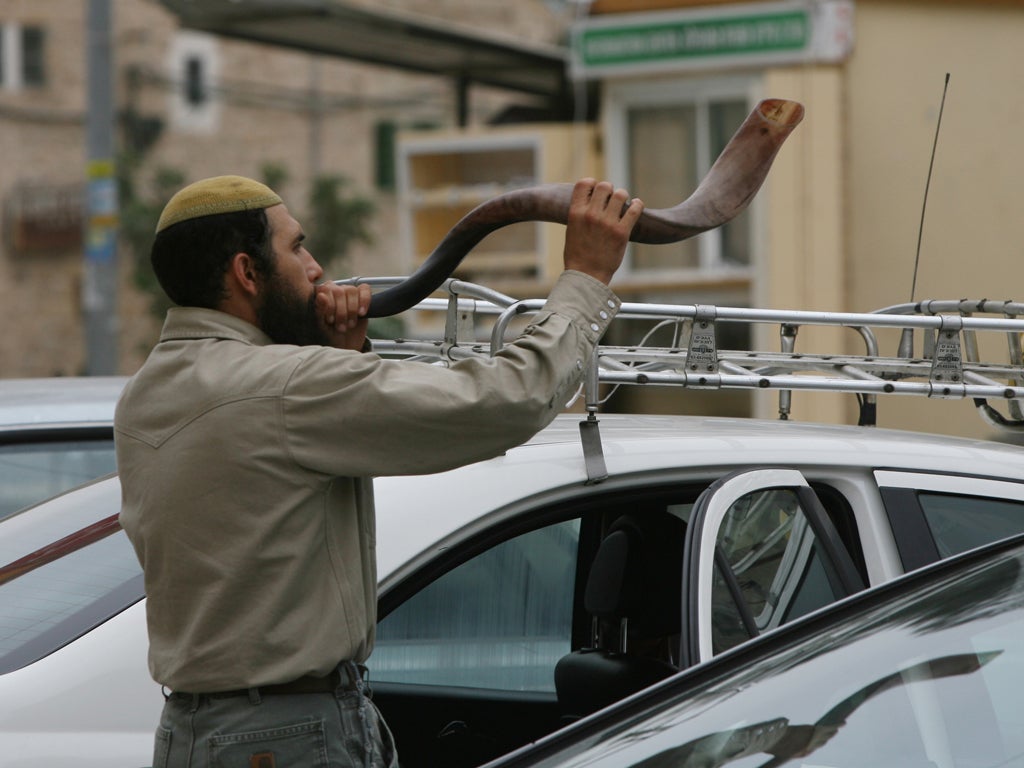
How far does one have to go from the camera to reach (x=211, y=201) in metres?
2.15

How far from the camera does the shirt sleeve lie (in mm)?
2006

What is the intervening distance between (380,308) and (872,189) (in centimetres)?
972

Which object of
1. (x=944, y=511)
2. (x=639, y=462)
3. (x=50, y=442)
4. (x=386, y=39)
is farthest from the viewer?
(x=386, y=39)

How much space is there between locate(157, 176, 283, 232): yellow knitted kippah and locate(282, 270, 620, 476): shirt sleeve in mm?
277

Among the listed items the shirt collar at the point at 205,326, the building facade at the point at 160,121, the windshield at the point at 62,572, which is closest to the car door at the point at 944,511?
the shirt collar at the point at 205,326

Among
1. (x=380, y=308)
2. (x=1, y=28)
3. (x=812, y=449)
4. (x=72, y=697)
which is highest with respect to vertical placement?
(x=1, y=28)

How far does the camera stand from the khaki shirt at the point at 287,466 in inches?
79.3

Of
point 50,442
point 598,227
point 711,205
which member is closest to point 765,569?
point 711,205

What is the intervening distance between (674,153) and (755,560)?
10.2 m

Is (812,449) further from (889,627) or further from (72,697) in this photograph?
(72,697)

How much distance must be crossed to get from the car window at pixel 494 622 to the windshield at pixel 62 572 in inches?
21.5

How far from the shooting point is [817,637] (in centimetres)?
215

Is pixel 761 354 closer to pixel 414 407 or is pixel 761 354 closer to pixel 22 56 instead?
pixel 414 407

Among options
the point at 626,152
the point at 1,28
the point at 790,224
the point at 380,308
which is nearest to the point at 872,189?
the point at 790,224
